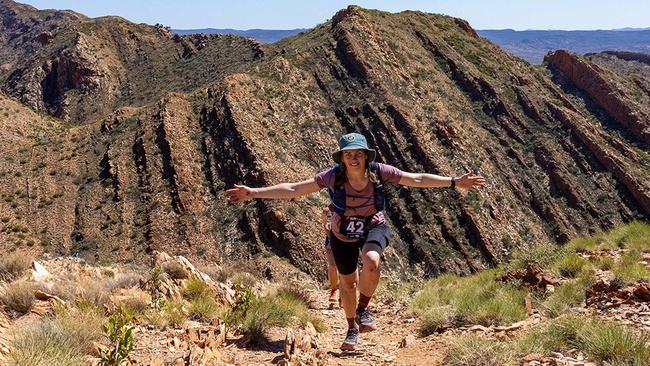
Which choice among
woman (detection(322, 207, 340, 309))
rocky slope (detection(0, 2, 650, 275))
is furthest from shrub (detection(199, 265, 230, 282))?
rocky slope (detection(0, 2, 650, 275))

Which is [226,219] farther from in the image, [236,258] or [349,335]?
[349,335]

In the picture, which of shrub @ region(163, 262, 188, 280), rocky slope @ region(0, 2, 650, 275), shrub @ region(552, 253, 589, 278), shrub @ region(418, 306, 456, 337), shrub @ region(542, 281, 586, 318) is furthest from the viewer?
rocky slope @ region(0, 2, 650, 275)

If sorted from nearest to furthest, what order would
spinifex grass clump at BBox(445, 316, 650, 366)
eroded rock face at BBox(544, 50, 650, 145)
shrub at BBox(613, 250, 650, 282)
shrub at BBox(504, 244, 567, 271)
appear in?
spinifex grass clump at BBox(445, 316, 650, 366) < shrub at BBox(613, 250, 650, 282) < shrub at BBox(504, 244, 567, 271) < eroded rock face at BBox(544, 50, 650, 145)

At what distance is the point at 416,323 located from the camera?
789 centimetres

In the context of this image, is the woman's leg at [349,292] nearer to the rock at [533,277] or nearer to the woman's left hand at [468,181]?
the woman's left hand at [468,181]

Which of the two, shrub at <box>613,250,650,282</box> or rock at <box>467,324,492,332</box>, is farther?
shrub at <box>613,250,650,282</box>

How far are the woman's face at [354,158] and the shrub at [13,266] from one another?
19.9ft

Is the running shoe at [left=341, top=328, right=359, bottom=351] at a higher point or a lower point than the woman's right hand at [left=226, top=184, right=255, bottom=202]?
lower

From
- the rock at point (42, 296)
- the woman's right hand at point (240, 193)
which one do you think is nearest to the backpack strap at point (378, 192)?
the woman's right hand at point (240, 193)

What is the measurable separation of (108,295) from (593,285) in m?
6.52

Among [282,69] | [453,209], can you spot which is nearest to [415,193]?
[453,209]

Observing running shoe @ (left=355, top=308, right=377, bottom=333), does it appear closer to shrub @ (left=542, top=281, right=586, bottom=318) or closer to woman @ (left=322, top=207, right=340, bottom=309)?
woman @ (left=322, top=207, right=340, bottom=309)

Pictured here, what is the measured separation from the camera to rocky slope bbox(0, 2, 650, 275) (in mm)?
31453

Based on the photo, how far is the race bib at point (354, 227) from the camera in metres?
5.78
